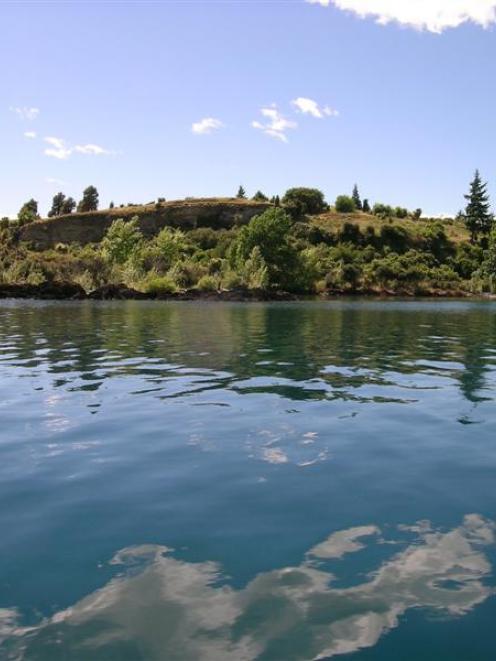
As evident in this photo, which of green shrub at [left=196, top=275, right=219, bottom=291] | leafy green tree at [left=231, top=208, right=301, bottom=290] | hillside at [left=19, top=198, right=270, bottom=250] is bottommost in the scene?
green shrub at [left=196, top=275, right=219, bottom=291]

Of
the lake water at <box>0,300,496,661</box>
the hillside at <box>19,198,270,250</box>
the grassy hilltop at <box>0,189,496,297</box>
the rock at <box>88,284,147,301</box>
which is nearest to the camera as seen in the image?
the lake water at <box>0,300,496,661</box>

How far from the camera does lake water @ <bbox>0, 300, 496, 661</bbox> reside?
4.59 meters

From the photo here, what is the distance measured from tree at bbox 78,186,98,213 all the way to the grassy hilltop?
26.7ft

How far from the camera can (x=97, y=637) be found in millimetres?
4477

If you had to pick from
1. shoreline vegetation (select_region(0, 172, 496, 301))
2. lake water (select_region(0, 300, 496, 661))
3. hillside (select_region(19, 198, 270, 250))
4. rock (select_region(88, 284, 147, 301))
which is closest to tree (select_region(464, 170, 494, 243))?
shoreline vegetation (select_region(0, 172, 496, 301))

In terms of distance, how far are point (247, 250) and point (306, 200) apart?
61837 mm

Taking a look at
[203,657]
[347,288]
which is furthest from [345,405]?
[347,288]

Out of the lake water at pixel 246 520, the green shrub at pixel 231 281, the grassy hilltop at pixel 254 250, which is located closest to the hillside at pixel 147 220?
the grassy hilltop at pixel 254 250

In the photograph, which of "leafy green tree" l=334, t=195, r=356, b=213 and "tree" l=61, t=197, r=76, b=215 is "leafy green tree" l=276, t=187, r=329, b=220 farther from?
"tree" l=61, t=197, r=76, b=215

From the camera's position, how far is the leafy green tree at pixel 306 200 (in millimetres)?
157012

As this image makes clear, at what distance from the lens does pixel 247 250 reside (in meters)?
106

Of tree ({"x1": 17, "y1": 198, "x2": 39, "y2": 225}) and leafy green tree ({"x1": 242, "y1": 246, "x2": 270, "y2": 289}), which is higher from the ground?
tree ({"x1": 17, "y1": 198, "x2": 39, "y2": 225})

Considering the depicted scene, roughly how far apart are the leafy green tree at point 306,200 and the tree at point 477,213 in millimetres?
36527

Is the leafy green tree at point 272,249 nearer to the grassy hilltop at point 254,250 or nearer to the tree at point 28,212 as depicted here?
the grassy hilltop at point 254,250
